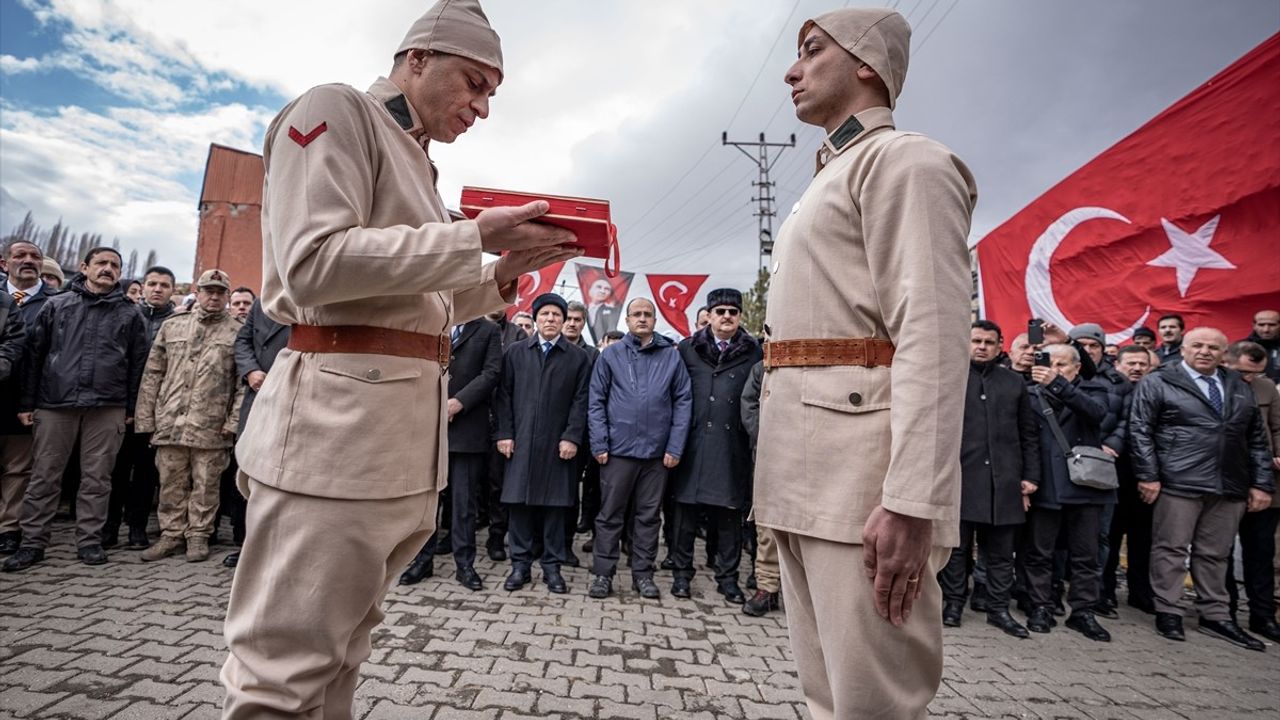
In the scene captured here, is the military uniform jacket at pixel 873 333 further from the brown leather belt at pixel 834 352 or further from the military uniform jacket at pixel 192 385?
the military uniform jacket at pixel 192 385

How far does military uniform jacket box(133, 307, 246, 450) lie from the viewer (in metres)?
5.14

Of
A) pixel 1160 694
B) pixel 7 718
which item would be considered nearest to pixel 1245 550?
pixel 1160 694

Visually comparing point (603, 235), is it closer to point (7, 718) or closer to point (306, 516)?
point (306, 516)

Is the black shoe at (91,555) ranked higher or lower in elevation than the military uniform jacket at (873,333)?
lower

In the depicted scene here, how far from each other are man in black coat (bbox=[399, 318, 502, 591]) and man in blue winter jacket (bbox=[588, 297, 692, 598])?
3.04 ft

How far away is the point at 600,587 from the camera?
486cm

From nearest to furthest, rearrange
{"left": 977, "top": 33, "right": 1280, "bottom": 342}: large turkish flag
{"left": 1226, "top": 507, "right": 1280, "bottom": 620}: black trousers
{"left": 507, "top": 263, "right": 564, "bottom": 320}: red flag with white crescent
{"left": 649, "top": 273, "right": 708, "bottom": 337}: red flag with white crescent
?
{"left": 977, "top": 33, "right": 1280, "bottom": 342}: large turkish flag, {"left": 1226, "top": 507, "right": 1280, "bottom": 620}: black trousers, {"left": 507, "top": 263, "right": 564, "bottom": 320}: red flag with white crescent, {"left": 649, "top": 273, "right": 708, "bottom": 337}: red flag with white crescent

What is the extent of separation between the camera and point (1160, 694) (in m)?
3.66

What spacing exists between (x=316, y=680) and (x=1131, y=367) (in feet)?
24.3

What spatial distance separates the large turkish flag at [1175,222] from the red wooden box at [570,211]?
6.09 m

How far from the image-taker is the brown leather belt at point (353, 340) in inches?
57.6

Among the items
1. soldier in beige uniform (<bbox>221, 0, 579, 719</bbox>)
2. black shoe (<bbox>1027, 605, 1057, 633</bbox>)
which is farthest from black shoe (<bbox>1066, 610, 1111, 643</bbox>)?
soldier in beige uniform (<bbox>221, 0, 579, 719</bbox>)

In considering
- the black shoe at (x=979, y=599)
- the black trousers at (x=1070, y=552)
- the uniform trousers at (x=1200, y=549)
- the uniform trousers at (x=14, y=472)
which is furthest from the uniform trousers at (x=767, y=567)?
the uniform trousers at (x=14, y=472)

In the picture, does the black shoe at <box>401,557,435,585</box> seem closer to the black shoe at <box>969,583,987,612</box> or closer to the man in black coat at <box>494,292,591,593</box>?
the man in black coat at <box>494,292,591,593</box>
